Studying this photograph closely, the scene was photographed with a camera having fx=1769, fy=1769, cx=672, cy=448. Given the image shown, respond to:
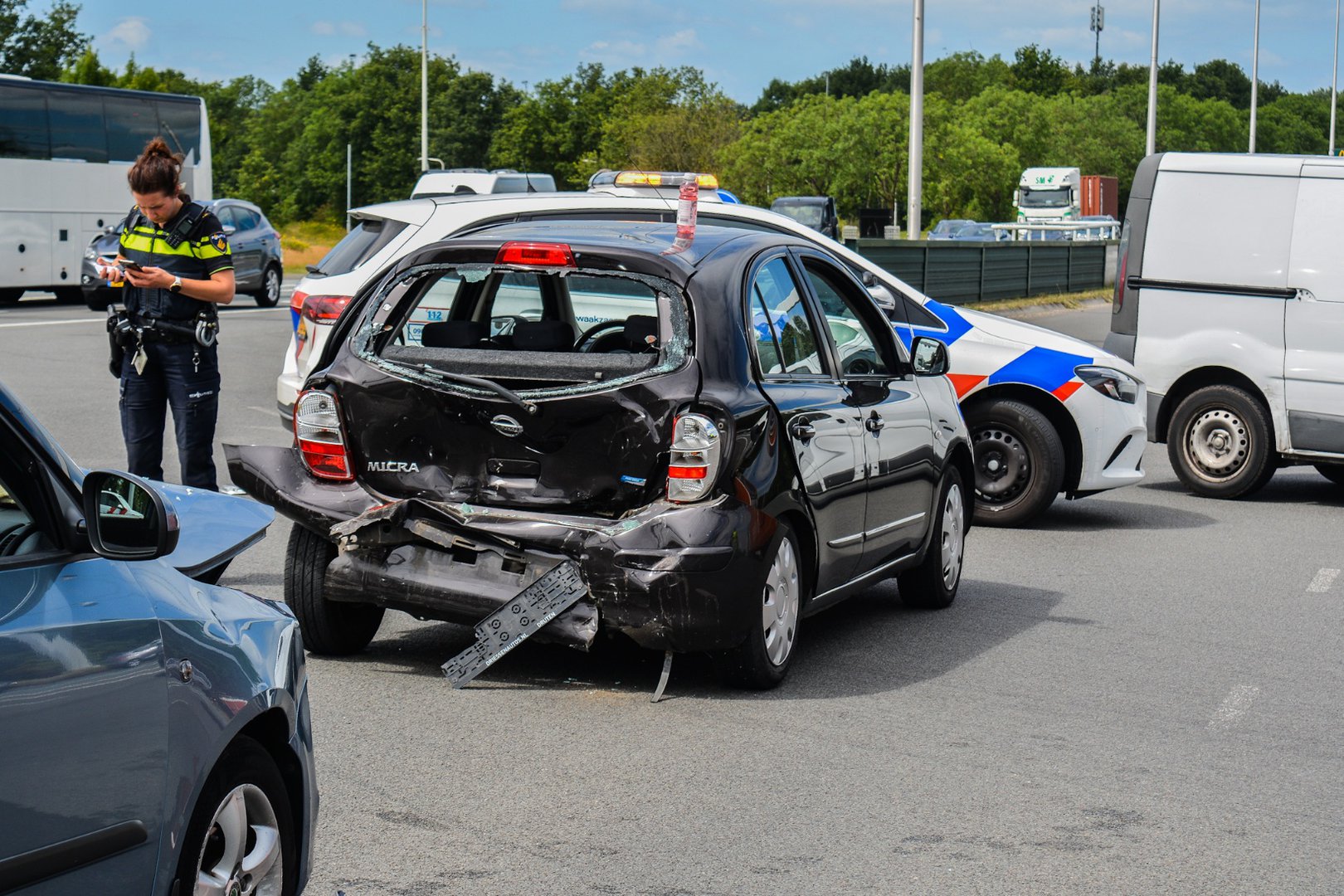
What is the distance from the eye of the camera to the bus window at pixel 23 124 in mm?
30031

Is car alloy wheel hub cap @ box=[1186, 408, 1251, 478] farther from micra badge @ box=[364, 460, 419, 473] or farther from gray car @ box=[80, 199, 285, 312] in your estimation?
gray car @ box=[80, 199, 285, 312]

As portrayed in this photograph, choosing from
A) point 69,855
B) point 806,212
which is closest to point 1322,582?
point 69,855

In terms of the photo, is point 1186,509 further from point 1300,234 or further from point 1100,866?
point 1100,866

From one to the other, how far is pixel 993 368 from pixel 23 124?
2412 cm

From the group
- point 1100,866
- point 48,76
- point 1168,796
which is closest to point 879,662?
point 1168,796

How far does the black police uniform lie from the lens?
313 inches

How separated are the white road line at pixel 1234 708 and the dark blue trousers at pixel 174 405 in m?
4.50

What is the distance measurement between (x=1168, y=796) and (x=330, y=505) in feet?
10.0

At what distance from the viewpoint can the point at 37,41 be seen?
68.6 meters

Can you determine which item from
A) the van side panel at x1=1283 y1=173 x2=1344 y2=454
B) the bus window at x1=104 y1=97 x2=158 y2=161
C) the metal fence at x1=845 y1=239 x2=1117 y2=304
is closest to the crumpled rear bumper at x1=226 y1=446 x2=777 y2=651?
the van side panel at x1=1283 y1=173 x2=1344 y2=454

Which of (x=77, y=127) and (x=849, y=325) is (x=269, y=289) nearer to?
(x=77, y=127)

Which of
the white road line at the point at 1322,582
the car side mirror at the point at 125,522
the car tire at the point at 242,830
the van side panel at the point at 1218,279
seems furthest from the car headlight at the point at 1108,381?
the car side mirror at the point at 125,522

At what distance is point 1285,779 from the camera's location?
5477mm

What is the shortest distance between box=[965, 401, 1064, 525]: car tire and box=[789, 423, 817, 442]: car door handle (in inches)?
160
